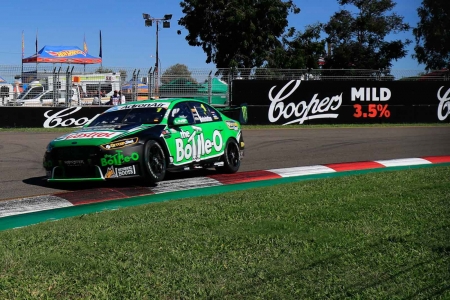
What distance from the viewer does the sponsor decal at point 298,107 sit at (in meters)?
24.5

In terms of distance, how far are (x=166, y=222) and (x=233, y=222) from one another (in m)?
0.62

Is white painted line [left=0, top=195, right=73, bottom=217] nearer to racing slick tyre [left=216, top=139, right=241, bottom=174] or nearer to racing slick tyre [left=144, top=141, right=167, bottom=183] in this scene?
racing slick tyre [left=144, top=141, right=167, bottom=183]

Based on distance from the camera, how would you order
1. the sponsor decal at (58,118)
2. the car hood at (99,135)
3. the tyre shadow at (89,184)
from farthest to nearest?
1. the sponsor decal at (58,118)
2. the tyre shadow at (89,184)
3. the car hood at (99,135)

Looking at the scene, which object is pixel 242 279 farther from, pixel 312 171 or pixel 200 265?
pixel 312 171

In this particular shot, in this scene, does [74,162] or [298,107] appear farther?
[298,107]

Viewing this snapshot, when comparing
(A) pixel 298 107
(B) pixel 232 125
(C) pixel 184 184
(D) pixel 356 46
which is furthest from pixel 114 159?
(D) pixel 356 46

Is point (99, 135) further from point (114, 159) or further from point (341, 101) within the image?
point (341, 101)

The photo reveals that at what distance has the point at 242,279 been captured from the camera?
4.25 metres

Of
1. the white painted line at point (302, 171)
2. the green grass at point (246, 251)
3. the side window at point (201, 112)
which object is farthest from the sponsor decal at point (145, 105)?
the green grass at point (246, 251)

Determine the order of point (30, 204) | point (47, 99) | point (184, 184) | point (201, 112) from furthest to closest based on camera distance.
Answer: point (47, 99)
point (201, 112)
point (184, 184)
point (30, 204)

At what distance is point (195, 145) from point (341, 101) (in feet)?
50.9

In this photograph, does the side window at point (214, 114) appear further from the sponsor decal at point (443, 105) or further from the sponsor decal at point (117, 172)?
the sponsor decal at point (443, 105)

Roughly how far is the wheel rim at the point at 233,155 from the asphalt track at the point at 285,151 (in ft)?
1.58

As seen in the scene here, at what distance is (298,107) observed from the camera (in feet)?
81.4
